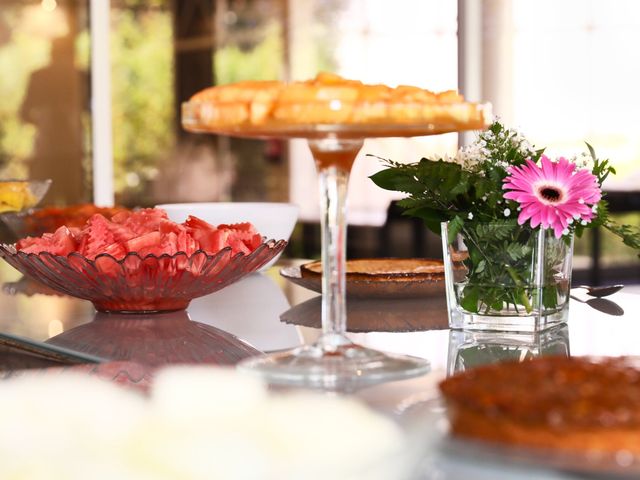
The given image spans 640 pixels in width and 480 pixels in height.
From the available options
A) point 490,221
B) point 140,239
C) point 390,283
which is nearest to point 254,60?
point 390,283

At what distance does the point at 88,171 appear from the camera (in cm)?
528

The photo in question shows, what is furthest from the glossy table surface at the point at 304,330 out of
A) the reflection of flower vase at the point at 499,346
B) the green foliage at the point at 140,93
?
the green foliage at the point at 140,93

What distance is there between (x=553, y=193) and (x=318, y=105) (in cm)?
41

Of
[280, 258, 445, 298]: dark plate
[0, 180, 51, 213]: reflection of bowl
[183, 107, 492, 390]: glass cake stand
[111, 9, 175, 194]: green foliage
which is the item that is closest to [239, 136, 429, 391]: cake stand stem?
[183, 107, 492, 390]: glass cake stand

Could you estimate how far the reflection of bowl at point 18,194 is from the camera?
2070 millimetres

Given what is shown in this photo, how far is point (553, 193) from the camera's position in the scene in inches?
41.4

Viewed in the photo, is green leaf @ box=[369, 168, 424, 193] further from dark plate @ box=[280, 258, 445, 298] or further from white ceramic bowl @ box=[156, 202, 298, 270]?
white ceramic bowl @ box=[156, 202, 298, 270]

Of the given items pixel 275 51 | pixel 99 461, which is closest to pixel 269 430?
pixel 99 461

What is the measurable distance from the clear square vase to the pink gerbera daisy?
0.03m

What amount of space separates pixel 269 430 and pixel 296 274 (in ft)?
3.17

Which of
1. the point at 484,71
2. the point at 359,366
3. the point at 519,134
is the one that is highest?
the point at 484,71

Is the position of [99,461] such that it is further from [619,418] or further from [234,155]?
[234,155]

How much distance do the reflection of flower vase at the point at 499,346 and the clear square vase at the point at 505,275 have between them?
0.7 inches

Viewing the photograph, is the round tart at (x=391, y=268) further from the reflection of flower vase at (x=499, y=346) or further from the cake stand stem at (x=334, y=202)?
the cake stand stem at (x=334, y=202)
